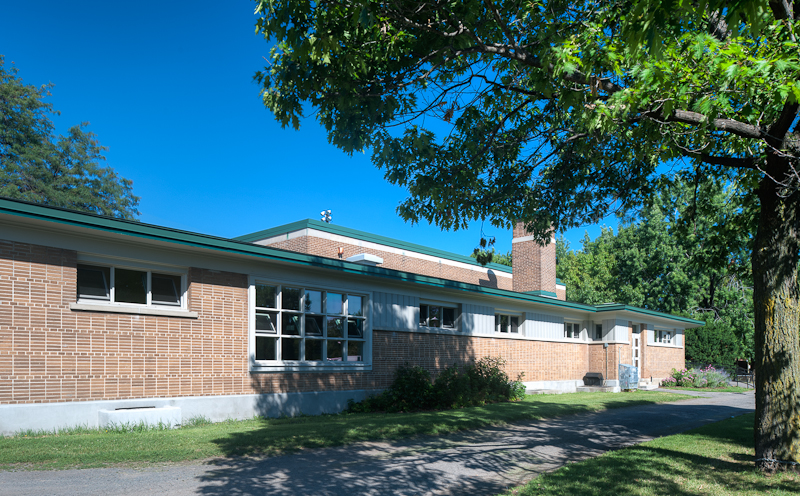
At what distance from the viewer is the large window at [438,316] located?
18719mm

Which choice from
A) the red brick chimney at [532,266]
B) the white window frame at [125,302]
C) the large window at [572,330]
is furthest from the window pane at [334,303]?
the red brick chimney at [532,266]

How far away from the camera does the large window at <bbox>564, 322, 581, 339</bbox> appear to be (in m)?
26.8

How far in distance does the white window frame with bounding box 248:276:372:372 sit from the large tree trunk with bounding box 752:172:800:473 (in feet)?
31.9

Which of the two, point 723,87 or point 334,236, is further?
point 334,236

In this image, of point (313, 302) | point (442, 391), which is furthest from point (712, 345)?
point (313, 302)

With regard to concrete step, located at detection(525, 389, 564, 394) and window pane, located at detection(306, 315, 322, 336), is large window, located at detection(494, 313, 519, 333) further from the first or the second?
window pane, located at detection(306, 315, 322, 336)

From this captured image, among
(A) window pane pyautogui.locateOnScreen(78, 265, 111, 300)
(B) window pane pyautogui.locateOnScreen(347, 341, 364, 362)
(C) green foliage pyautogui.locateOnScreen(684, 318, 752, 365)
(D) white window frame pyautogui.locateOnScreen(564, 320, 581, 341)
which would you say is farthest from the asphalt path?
(C) green foliage pyautogui.locateOnScreen(684, 318, 752, 365)

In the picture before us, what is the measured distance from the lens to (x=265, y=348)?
13.9m

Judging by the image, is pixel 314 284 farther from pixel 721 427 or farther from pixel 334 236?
pixel 334 236

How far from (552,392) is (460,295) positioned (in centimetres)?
748

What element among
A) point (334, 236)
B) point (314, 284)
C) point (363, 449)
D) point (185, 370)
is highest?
point (334, 236)

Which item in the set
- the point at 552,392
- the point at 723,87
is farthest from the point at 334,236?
the point at 723,87

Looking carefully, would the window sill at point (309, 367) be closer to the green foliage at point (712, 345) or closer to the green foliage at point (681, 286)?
the green foliage at point (681, 286)

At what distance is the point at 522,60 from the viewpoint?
28.4ft
